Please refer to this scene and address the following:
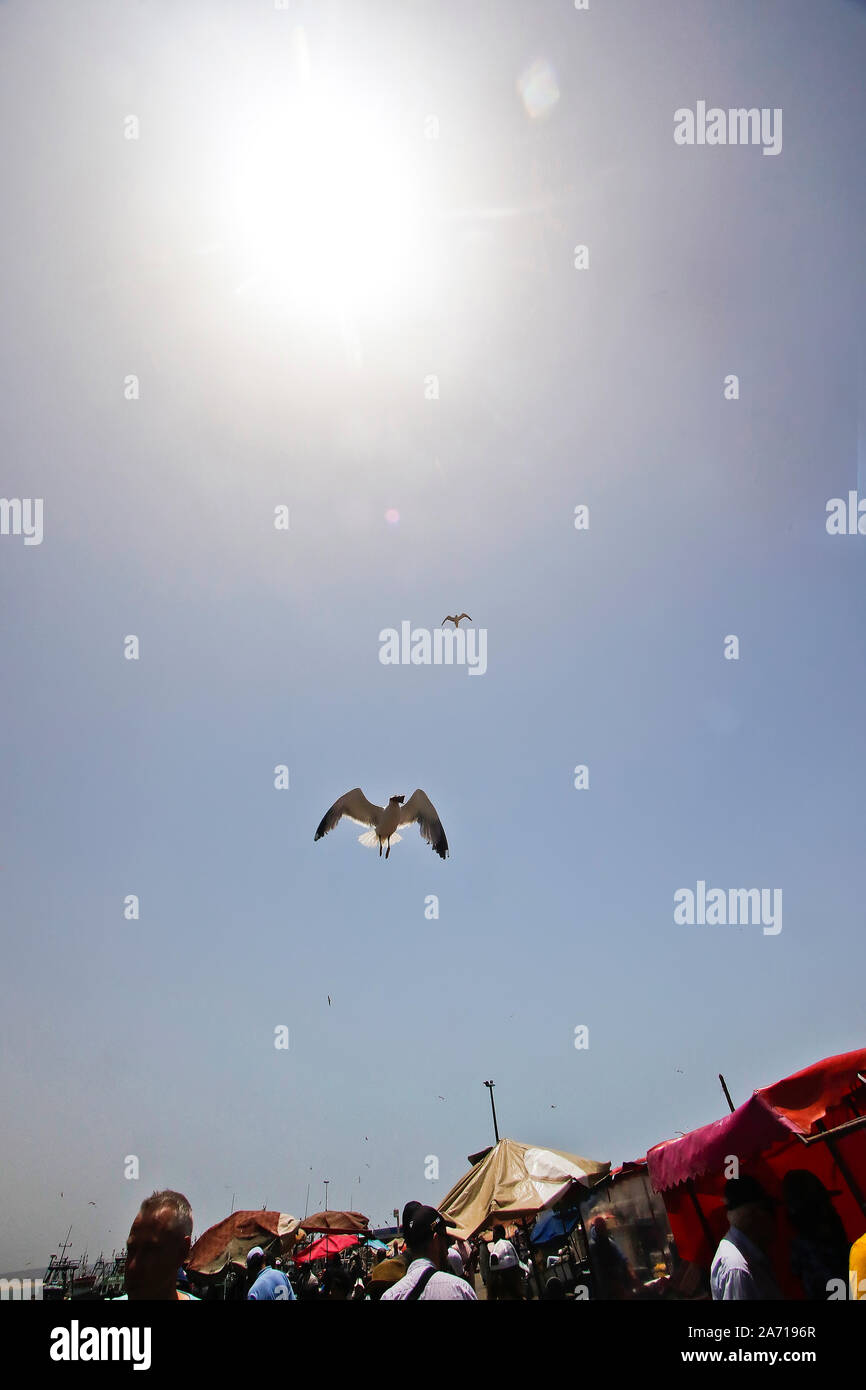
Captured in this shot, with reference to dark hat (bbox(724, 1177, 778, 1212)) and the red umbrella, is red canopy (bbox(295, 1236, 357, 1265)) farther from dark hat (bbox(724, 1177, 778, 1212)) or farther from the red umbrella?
dark hat (bbox(724, 1177, 778, 1212))

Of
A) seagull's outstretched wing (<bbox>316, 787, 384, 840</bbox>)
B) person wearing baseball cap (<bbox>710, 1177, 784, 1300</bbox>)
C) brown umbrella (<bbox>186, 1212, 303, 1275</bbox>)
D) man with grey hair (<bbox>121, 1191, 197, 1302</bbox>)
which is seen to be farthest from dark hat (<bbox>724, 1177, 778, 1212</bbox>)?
brown umbrella (<bbox>186, 1212, 303, 1275</bbox>)

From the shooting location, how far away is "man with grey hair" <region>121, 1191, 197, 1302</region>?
7.64ft

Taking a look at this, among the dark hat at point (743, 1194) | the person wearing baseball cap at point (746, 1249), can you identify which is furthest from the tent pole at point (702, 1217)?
the dark hat at point (743, 1194)

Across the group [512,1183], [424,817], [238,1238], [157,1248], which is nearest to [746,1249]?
[157,1248]

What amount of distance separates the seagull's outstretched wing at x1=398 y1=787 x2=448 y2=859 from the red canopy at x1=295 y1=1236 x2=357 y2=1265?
42.7ft

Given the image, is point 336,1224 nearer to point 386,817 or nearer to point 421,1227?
point 386,817

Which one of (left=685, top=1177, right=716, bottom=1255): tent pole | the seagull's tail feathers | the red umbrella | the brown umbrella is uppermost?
the seagull's tail feathers

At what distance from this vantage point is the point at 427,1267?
2955 mm

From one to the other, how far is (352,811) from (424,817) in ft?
4.74

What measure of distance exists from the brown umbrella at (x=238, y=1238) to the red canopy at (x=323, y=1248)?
3.11 m

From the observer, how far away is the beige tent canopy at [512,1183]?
8.52m
